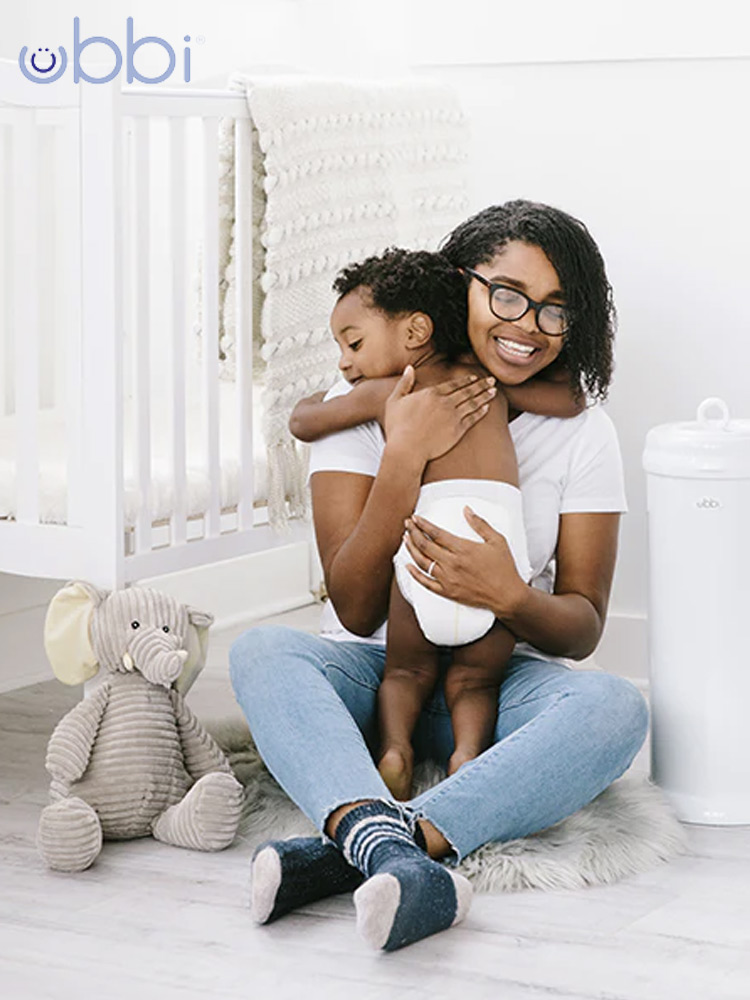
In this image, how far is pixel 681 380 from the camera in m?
2.35

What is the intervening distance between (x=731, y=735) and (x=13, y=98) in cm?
108

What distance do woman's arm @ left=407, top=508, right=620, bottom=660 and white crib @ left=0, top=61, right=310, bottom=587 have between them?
1.12 feet

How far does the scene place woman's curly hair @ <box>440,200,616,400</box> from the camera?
69.7 inches

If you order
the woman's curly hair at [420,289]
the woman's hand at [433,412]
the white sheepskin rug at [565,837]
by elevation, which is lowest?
the white sheepskin rug at [565,837]

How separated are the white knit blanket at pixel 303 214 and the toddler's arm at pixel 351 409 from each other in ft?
0.68

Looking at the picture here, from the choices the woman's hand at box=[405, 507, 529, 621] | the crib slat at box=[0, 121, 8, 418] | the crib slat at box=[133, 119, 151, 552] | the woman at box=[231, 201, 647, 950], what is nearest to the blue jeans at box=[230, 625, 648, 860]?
the woman at box=[231, 201, 647, 950]

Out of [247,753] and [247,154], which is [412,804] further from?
[247,154]

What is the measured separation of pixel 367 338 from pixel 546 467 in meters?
0.26

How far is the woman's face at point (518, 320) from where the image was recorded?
176 centimetres

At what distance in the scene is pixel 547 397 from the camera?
71.3 inches

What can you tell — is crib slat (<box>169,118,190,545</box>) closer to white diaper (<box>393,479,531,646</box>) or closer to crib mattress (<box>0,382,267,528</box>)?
crib mattress (<box>0,382,267,528</box>)

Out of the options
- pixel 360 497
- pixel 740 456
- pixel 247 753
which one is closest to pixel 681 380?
pixel 740 456

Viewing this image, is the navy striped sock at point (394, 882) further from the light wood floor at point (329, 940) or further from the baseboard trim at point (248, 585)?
the baseboard trim at point (248, 585)

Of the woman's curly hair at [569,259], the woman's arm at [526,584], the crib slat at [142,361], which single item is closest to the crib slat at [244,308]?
the crib slat at [142,361]
